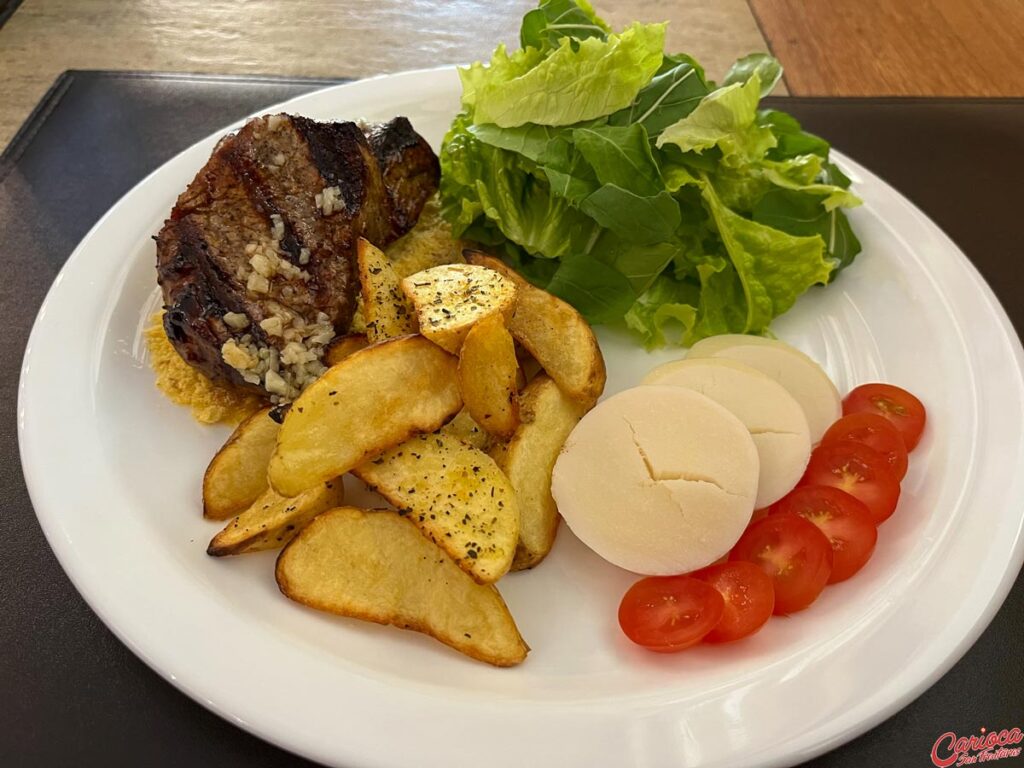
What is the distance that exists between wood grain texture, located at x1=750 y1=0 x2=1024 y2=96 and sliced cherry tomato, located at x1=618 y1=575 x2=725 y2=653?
135 inches

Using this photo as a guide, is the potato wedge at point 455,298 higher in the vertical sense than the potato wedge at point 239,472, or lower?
higher

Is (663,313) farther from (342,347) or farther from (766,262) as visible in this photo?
(342,347)

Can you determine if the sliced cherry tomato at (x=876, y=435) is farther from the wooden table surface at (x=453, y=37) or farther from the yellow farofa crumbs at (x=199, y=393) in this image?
the wooden table surface at (x=453, y=37)

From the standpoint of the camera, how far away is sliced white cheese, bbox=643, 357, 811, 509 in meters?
2.09

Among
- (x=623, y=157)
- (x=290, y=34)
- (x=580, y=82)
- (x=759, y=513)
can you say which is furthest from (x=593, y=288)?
(x=290, y=34)

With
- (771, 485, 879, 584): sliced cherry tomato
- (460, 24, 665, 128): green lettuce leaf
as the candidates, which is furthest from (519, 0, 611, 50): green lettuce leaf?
(771, 485, 879, 584): sliced cherry tomato

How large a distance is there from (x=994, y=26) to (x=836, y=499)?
4.48 metres

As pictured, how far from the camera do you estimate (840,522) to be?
2.00m

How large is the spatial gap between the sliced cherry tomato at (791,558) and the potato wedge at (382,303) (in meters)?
1.06

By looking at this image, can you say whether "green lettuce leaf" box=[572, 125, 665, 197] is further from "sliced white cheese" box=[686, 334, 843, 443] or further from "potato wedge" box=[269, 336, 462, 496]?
"potato wedge" box=[269, 336, 462, 496]

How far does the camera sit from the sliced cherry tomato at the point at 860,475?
208 cm

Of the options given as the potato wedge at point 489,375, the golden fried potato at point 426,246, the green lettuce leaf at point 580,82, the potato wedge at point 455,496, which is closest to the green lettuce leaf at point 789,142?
Answer: the green lettuce leaf at point 580,82

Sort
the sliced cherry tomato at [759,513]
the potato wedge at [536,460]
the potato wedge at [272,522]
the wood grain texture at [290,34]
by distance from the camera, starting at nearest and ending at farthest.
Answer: the potato wedge at [272,522] < the potato wedge at [536,460] < the sliced cherry tomato at [759,513] < the wood grain texture at [290,34]

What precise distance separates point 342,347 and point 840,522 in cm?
146
